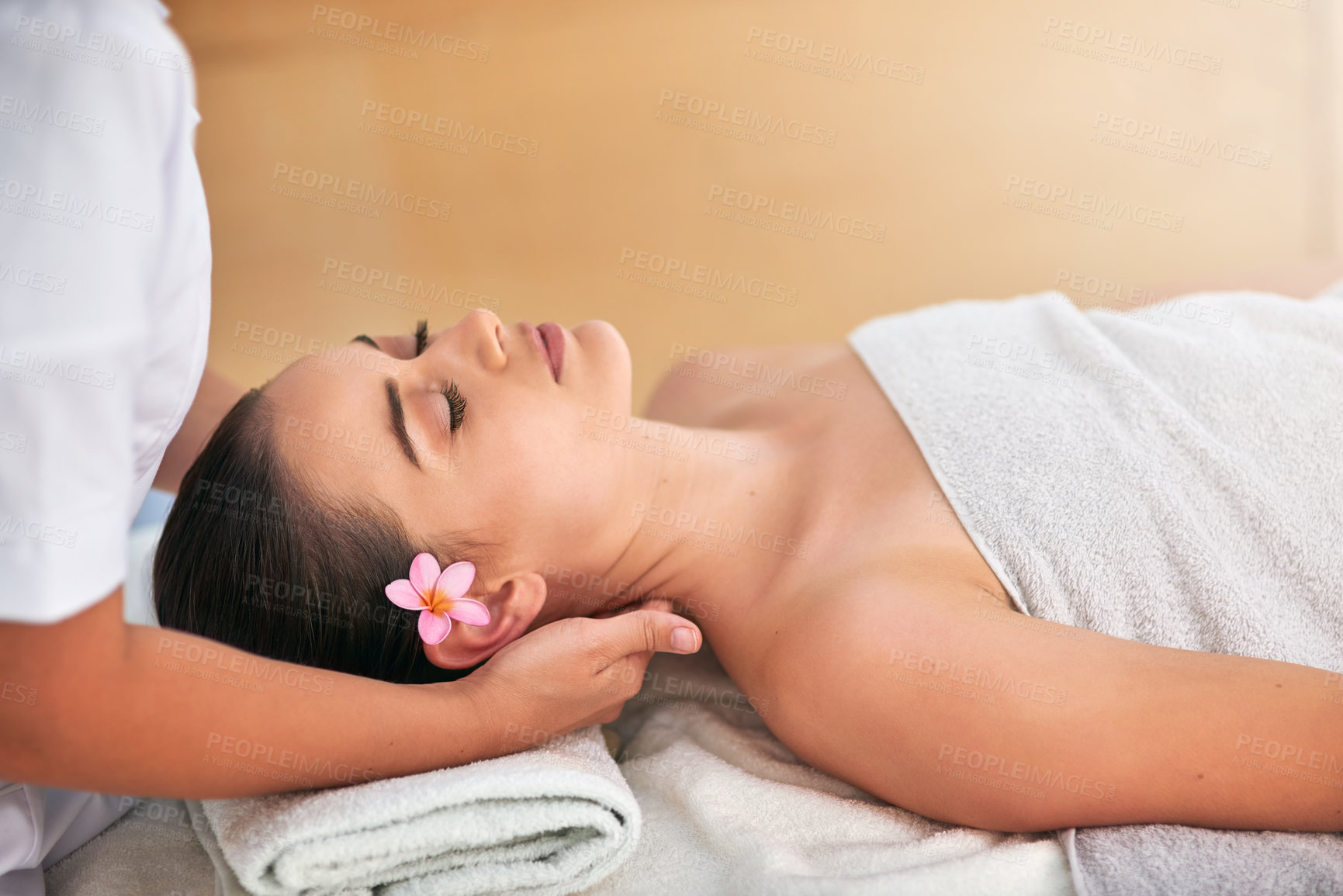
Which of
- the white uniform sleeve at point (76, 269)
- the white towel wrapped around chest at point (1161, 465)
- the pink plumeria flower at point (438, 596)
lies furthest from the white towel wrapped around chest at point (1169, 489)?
the white uniform sleeve at point (76, 269)

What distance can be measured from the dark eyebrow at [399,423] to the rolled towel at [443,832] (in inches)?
13.7

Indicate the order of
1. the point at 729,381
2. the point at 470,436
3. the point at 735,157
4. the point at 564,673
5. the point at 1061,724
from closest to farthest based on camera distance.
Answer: the point at 1061,724 < the point at 564,673 < the point at 470,436 < the point at 729,381 < the point at 735,157

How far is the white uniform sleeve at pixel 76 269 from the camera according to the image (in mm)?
667

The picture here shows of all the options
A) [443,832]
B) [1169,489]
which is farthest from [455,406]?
[1169,489]

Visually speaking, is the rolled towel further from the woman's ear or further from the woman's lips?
the woman's lips

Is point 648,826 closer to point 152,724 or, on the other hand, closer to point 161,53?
point 152,724

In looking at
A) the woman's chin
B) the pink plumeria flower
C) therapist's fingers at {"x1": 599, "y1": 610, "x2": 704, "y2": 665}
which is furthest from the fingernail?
the woman's chin

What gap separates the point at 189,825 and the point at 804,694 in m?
0.74

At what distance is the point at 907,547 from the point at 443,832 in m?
0.57

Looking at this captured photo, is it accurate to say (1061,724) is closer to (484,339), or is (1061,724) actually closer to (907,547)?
(907,547)

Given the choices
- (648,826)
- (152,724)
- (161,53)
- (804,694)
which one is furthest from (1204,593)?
(161,53)

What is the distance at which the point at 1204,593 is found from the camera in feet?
3.26

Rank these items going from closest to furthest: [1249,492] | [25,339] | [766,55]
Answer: [25,339] < [1249,492] < [766,55]

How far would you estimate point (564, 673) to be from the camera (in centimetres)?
95
